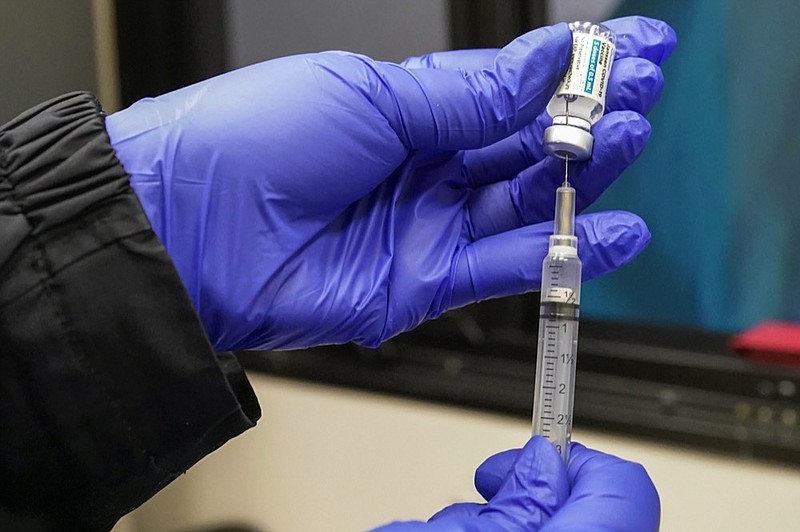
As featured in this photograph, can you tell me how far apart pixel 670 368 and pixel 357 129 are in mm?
713

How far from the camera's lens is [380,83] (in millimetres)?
791

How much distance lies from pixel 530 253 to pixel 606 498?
24 centimetres

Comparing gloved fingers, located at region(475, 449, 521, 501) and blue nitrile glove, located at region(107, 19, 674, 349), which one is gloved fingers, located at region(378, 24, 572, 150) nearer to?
blue nitrile glove, located at region(107, 19, 674, 349)

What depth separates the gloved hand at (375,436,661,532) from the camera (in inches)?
26.6

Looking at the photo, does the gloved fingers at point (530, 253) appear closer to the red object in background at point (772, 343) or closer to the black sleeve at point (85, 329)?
the black sleeve at point (85, 329)

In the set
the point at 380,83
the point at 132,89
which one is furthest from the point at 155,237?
the point at 132,89

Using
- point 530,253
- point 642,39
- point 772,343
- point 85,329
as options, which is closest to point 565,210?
point 530,253

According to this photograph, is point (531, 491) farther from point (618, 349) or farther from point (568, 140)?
point (618, 349)

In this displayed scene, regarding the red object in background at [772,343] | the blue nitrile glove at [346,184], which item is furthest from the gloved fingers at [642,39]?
the red object in background at [772,343]

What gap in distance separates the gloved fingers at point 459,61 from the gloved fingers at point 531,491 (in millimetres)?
399

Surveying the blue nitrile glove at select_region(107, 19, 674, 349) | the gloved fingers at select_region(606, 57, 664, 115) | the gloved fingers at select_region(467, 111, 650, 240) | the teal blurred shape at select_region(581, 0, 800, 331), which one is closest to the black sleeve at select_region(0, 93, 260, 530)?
the blue nitrile glove at select_region(107, 19, 674, 349)

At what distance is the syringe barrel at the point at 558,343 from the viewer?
2.52 feet

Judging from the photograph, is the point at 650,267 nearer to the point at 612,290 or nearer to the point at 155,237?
the point at 612,290

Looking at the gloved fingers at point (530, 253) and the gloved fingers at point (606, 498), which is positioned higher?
the gloved fingers at point (530, 253)
